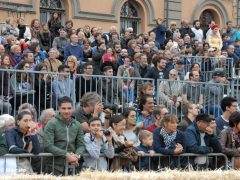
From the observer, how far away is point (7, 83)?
1307 cm

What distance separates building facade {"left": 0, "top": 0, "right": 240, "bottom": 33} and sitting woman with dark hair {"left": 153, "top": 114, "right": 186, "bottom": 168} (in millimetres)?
12165

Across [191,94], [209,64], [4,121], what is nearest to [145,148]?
[4,121]

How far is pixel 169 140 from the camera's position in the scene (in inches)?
458

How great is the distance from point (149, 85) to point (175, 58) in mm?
5330

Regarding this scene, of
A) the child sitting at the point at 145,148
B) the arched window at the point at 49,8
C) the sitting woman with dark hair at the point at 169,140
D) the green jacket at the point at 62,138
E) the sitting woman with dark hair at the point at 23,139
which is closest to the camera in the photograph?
the sitting woman with dark hair at the point at 23,139

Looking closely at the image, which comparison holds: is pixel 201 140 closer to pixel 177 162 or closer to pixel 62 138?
pixel 177 162

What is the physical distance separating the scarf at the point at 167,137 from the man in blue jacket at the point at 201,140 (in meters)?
0.27

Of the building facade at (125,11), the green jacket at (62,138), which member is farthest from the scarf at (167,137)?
the building facade at (125,11)

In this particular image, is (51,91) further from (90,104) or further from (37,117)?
(90,104)

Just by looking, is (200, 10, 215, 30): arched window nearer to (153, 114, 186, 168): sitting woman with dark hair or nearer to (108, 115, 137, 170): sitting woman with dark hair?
(153, 114, 186, 168): sitting woman with dark hair

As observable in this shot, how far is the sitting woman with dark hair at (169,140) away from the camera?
1141 cm

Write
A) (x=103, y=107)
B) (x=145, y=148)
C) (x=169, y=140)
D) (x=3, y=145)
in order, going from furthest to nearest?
(x=103, y=107) → (x=169, y=140) → (x=145, y=148) → (x=3, y=145)

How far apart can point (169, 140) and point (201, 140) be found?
0.66 meters

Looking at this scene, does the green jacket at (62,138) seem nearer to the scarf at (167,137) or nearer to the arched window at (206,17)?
the scarf at (167,137)
